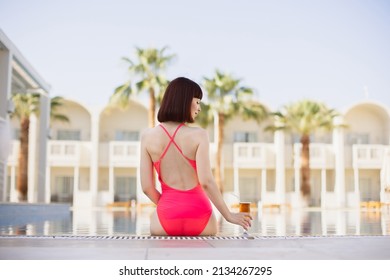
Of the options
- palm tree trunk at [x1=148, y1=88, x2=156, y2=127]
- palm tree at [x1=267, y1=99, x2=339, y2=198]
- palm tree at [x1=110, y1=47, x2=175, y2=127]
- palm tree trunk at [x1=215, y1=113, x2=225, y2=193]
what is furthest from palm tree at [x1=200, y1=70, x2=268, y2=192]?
palm tree trunk at [x1=148, y1=88, x2=156, y2=127]

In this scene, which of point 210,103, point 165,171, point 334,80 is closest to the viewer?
point 165,171

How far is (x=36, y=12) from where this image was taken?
10133 mm

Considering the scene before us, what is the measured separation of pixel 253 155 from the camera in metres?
31.8

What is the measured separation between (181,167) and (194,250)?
999 mm

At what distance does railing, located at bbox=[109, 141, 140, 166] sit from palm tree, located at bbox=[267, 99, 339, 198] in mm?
7532

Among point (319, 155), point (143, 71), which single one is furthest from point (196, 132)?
point (319, 155)

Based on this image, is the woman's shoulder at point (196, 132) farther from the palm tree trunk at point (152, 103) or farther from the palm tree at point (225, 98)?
the palm tree at point (225, 98)

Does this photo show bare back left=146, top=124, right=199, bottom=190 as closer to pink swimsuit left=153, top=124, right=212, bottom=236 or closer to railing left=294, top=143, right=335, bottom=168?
pink swimsuit left=153, top=124, right=212, bottom=236

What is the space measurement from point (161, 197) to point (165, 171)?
24cm

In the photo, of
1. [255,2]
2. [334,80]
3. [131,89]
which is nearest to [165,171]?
[255,2]

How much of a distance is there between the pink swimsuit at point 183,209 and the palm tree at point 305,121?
2565 centimetres
